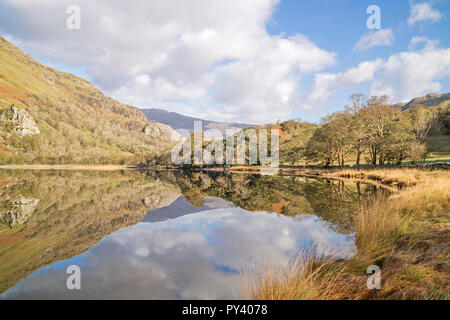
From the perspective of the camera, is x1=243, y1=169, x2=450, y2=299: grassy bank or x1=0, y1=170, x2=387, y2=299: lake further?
x1=0, y1=170, x2=387, y2=299: lake

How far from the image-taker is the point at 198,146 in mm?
109062

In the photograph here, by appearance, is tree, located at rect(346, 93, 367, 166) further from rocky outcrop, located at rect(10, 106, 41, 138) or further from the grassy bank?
rocky outcrop, located at rect(10, 106, 41, 138)

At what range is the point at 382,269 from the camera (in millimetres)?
4824

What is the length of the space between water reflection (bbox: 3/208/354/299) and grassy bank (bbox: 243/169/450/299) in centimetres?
65

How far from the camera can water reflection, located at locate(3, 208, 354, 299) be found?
467 centimetres

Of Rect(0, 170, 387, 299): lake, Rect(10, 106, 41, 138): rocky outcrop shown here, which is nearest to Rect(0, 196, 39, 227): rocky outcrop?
Rect(0, 170, 387, 299): lake

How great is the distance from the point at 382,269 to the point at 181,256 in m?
4.73


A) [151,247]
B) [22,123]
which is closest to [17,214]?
[151,247]

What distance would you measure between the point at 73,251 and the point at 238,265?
190 inches

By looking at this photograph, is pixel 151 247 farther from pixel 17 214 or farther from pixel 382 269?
pixel 17 214

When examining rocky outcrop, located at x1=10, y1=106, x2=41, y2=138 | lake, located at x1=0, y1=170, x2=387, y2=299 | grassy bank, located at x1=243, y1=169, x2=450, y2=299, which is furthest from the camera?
rocky outcrop, located at x1=10, y1=106, x2=41, y2=138

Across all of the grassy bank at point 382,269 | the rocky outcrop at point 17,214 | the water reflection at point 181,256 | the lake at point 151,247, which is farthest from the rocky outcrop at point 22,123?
the grassy bank at point 382,269
